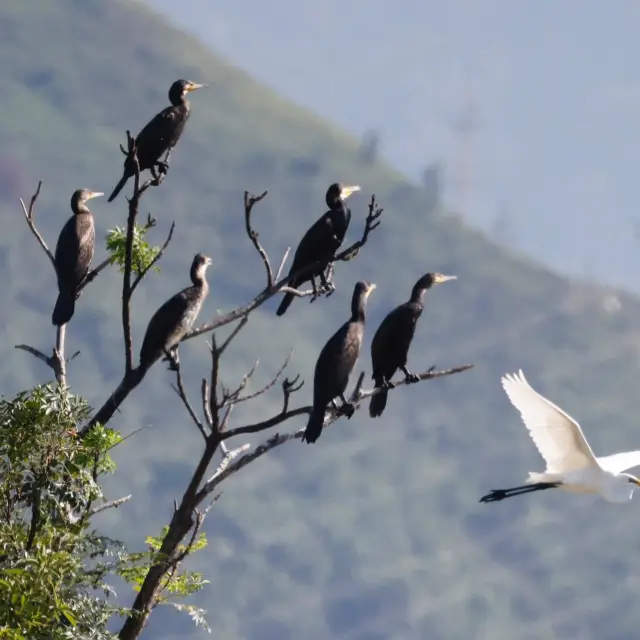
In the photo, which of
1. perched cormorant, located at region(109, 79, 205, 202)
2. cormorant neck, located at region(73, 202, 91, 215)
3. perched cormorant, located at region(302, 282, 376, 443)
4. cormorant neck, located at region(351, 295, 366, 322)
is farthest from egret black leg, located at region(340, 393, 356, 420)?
cormorant neck, located at region(73, 202, 91, 215)

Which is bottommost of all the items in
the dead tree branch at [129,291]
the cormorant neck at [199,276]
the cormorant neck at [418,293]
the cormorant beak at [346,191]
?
the dead tree branch at [129,291]

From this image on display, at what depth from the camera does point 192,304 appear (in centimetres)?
1182

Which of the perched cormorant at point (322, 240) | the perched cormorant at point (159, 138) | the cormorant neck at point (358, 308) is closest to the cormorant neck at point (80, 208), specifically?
the perched cormorant at point (159, 138)

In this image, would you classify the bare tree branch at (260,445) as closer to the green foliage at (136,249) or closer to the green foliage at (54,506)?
the green foliage at (54,506)

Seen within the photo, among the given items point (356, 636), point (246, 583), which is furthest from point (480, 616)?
point (246, 583)

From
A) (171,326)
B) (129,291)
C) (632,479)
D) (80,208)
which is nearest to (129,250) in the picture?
(129,291)

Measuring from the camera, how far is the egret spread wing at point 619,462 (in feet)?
43.9

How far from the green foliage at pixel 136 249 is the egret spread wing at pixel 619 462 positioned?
4.09m

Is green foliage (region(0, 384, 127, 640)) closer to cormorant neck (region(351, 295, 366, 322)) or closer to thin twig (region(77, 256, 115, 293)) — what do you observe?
thin twig (region(77, 256, 115, 293))

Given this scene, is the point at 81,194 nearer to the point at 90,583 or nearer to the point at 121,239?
the point at 121,239

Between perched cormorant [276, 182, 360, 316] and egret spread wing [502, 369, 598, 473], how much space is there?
1.69 m

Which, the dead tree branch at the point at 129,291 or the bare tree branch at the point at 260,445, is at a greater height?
the dead tree branch at the point at 129,291

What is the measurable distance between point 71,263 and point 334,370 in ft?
7.61

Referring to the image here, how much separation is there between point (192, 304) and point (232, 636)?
183m
